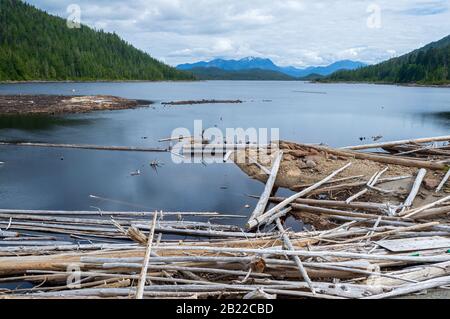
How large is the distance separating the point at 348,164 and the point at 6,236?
11.9m

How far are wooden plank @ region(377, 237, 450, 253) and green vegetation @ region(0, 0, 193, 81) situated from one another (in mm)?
123870

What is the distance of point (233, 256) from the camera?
7.28m

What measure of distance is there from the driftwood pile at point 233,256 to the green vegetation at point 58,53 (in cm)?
11867

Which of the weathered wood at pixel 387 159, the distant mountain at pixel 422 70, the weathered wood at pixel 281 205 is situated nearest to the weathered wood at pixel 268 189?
the weathered wood at pixel 281 205

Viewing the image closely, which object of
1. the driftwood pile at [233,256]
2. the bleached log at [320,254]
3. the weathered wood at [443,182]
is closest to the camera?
the driftwood pile at [233,256]

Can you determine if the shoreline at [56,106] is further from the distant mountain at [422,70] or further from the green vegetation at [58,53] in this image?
the distant mountain at [422,70]

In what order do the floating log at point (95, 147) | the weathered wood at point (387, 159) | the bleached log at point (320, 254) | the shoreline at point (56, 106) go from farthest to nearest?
1. the shoreline at point (56, 106)
2. the floating log at point (95, 147)
3. the weathered wood at point (387, 159)
4. the bleached log at point (320, 254)

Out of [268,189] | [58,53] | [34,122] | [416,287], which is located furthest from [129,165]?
[58,53]

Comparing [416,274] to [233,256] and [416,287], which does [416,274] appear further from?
[233,256]

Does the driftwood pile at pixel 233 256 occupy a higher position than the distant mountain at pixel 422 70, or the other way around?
the distant mountain at pixel 422 70

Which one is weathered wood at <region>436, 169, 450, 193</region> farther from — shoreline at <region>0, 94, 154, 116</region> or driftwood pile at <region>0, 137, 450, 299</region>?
shoreline at <region>0, 94, 154, 116</region>

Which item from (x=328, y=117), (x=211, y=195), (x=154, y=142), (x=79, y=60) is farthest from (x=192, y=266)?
(x=79, y=60)

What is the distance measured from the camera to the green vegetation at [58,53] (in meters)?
124
